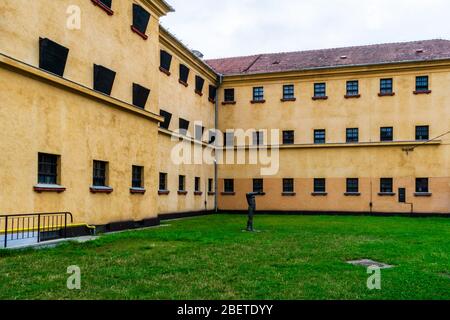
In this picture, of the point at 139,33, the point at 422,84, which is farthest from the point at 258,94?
the point at 139,33

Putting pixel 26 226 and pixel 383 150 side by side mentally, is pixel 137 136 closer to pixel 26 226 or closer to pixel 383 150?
pixel 26 226

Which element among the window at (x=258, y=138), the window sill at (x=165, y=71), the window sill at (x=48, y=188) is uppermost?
the window sill at (x=165, y=71)

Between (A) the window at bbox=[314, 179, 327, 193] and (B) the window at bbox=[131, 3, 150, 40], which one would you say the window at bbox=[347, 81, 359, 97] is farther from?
(B) the window at bbox=[131, 3, 150, 40]

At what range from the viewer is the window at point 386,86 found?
31.3 m

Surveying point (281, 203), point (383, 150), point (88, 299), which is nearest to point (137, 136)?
point (88, 299)

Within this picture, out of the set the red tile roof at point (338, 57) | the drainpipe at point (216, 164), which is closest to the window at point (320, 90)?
the red tile roof at point (338, 57)

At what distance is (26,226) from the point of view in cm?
1299

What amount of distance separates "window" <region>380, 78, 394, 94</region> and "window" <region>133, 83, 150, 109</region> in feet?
61.1

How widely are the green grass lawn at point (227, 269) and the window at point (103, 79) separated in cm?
647

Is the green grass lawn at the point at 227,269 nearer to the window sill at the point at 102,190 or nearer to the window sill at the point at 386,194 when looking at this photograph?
the window sill at the point at 102,190

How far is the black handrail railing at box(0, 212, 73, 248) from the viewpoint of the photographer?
1215 centimetres

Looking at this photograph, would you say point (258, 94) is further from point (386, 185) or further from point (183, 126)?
point (386, 185)

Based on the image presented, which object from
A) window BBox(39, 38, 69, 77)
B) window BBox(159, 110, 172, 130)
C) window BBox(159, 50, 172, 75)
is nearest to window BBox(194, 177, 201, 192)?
window BBox(159, 110, 172, 130)

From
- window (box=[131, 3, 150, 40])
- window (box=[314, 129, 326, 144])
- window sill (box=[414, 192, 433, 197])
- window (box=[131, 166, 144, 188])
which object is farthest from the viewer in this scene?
window (box=[314, 129, 326, 144])
